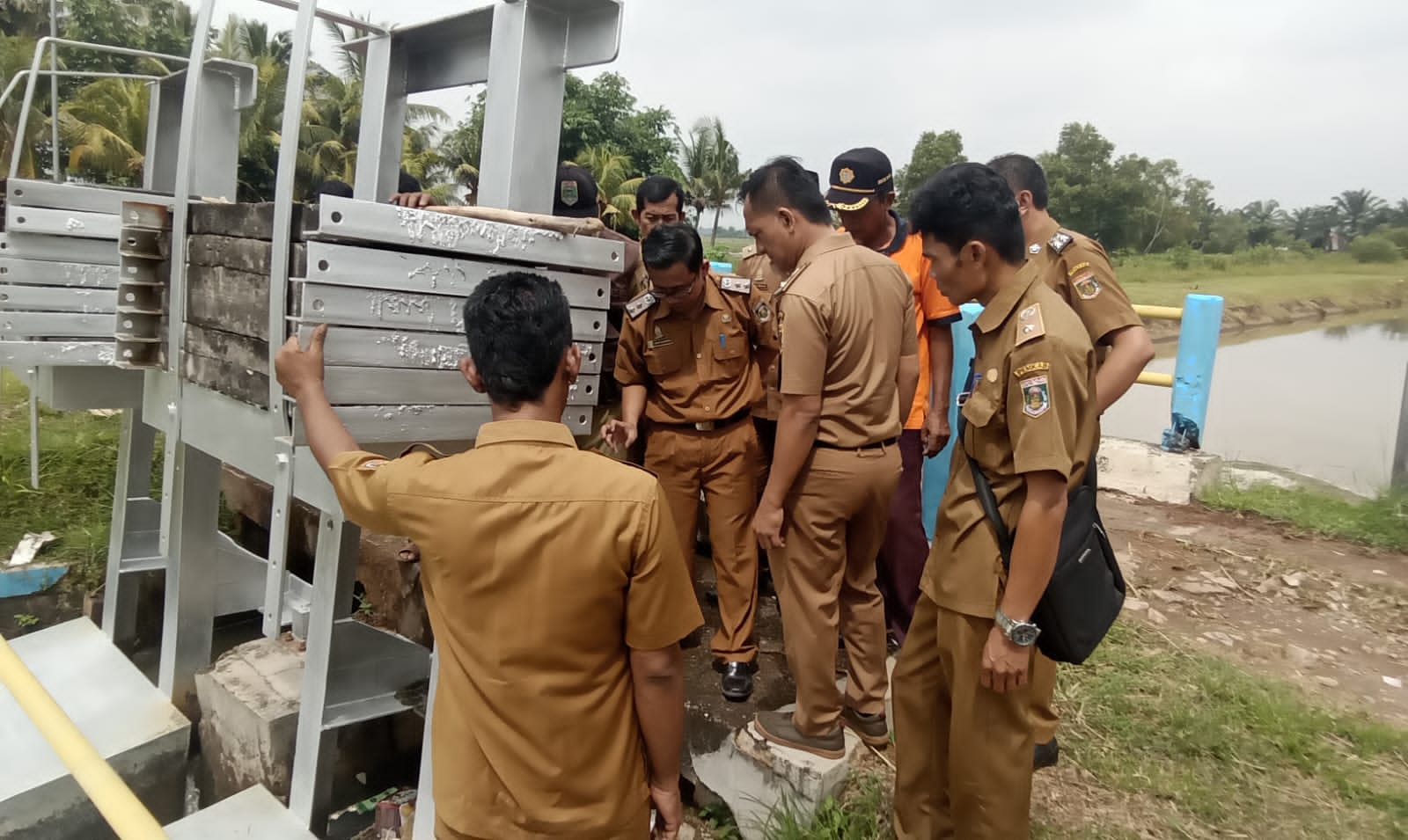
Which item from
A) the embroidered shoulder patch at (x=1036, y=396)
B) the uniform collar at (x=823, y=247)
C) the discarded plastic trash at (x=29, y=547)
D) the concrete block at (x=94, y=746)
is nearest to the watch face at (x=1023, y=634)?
the embroidered shoulder patch at (x=1036, y=396)

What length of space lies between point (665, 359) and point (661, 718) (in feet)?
5.35

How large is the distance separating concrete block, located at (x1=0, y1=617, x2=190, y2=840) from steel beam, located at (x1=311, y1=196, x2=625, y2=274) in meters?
2.62

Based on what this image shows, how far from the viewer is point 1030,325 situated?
185 cm

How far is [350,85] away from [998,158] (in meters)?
23.3

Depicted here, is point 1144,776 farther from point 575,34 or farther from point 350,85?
point 350,85

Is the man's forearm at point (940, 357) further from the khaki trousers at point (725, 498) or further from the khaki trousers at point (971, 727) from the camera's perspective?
the khaki trousers at point (971, 727)

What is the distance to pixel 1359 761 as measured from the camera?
2887 millimetres

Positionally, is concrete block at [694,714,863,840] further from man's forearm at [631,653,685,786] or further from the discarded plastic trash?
the discarded plastic trash

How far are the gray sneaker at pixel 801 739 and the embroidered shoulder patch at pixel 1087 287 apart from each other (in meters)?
1.52

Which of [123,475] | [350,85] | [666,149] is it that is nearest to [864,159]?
[123,475]

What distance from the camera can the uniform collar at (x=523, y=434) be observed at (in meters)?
1.54

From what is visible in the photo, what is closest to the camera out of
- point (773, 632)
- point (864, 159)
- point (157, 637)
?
point (864, 159)

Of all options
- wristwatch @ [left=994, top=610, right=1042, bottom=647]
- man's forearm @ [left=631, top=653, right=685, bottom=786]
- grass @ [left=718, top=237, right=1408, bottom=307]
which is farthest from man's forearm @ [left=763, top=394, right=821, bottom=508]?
grass @ [left=718, top=237, right=1408, bottom=307]

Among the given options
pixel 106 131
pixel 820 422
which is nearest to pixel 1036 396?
pixel 820 422
